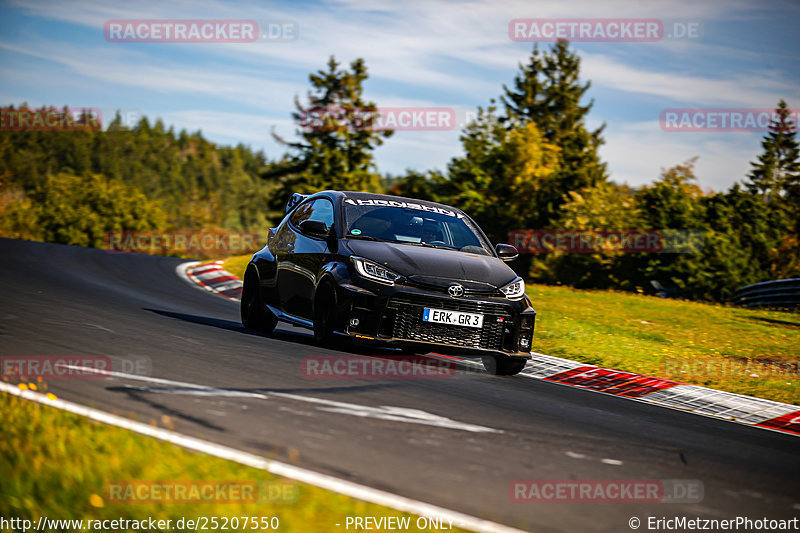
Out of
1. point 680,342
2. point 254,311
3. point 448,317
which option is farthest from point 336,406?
point 680,342

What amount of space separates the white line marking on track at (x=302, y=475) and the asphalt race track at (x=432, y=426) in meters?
0.10

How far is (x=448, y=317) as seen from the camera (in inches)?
317

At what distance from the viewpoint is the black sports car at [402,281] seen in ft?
26.4

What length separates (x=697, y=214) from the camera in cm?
4981

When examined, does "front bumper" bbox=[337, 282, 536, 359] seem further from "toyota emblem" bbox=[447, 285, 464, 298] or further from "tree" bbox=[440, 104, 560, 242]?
"tree" bbox=[440, 104, 560, 242]

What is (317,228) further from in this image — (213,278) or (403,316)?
(213,278)

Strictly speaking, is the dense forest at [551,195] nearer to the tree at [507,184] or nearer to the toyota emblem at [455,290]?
the tree at [507,184]

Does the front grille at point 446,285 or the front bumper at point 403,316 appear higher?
the front grille at point 446,285

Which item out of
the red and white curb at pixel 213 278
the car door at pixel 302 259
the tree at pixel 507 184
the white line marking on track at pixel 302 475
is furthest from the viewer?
the tree at pixel 507 184

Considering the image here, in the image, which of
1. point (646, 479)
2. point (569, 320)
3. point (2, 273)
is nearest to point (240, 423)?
point (646, 479)

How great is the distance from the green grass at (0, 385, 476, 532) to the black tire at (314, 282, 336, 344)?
3.84m

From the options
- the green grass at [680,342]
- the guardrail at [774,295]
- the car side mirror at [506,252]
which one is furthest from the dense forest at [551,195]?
the car side mirror at [506,252]

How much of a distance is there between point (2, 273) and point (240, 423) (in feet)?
38.9

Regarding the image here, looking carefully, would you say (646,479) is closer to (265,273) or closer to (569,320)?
(265,273)
